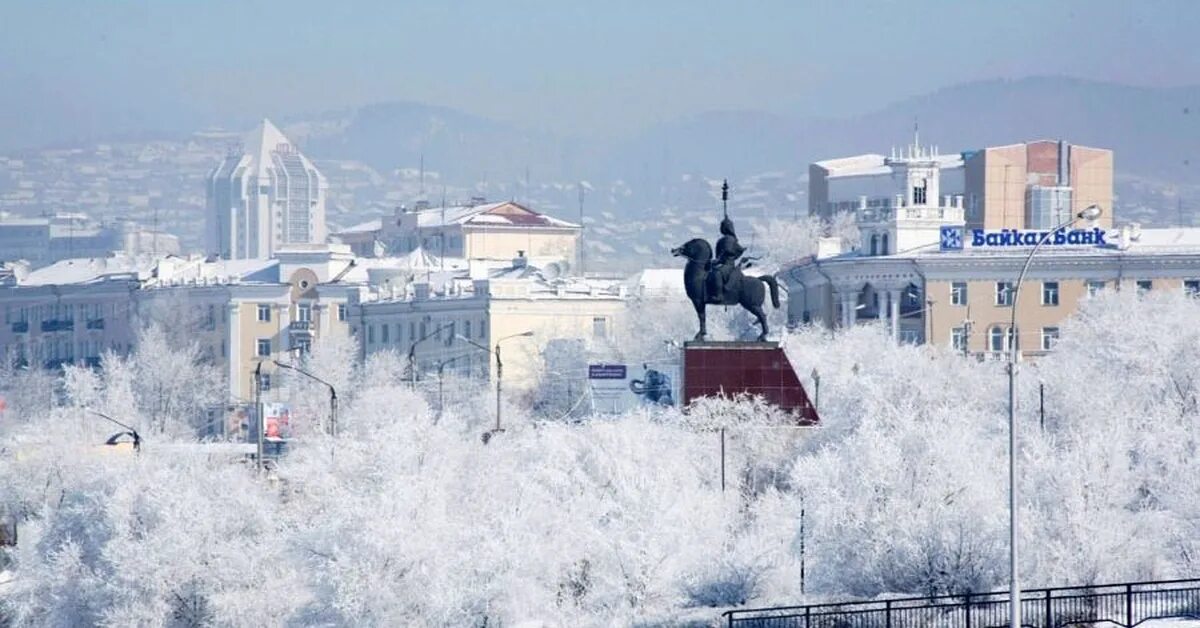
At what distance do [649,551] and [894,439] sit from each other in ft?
24.4

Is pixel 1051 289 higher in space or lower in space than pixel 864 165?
lower

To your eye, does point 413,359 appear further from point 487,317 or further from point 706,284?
point 706,284

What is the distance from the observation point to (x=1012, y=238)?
120m

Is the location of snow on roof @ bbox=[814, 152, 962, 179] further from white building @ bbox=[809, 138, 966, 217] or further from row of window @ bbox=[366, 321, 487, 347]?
row of window @ bbox=[366, 321, 487, 347]

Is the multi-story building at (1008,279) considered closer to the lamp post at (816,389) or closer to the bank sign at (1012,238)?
the bank sign at (1012,238)

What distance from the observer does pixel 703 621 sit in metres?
58.4

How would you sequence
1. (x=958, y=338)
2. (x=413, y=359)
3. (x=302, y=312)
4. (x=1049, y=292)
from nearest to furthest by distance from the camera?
(x=1049, y=292)
(x=958, y=338)
(x=413, y=359)
(x=302, y=312)

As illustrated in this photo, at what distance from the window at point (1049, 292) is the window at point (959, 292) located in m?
2.97

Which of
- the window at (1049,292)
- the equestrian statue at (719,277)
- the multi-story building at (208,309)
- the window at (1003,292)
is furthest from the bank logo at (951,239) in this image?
the equestrian statue at (719,277)

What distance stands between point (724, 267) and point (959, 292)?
47970 millimetres

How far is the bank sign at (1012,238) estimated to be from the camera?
11925cm

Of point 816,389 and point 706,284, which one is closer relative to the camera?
point 706,284

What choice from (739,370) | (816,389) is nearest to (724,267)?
(739,370)

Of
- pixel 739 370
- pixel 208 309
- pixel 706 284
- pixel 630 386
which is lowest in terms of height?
pixel 630 386
